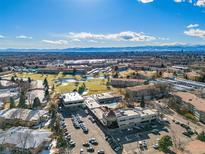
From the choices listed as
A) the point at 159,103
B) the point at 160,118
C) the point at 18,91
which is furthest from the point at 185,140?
the point at 18,91

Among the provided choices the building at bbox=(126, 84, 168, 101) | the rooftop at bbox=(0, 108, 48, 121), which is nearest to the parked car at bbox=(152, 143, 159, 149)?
the rooftop at bbox=(0, 108, 48, 121)

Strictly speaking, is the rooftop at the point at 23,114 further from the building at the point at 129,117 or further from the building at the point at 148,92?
the building at the point at 148,92

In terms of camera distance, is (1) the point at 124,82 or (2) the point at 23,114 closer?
(2) the point at 23,114

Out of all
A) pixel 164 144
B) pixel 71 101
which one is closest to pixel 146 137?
pixel 164 144

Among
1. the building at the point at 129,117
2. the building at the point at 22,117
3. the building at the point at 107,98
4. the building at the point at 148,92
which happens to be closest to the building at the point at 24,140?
the building at the point at 22,117

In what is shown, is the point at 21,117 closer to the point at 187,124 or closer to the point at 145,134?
the point at 145,134

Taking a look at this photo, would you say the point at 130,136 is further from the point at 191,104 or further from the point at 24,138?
the point at 191,104
